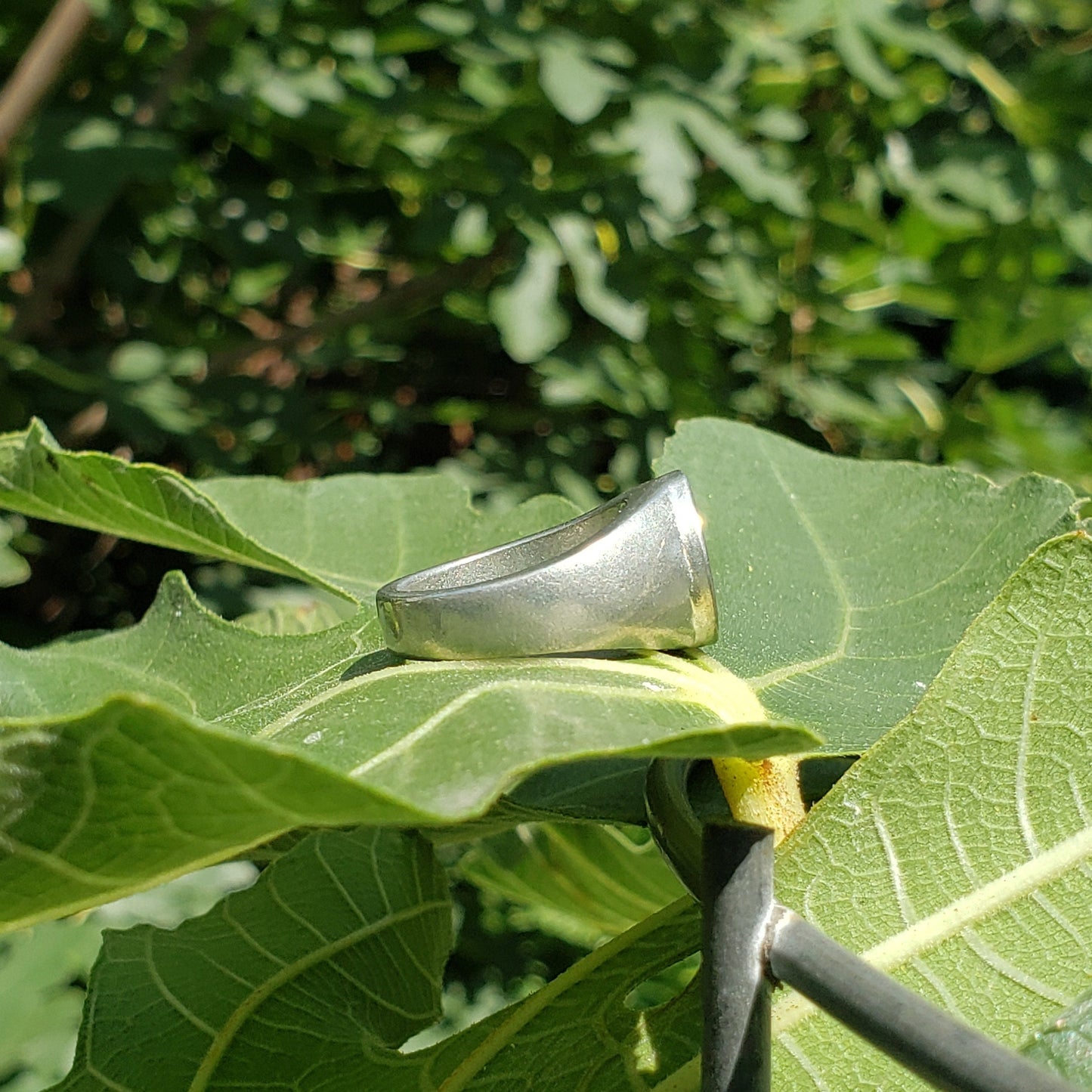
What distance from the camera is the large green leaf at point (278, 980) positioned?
43cm

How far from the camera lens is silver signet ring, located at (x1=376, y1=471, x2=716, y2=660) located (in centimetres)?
38

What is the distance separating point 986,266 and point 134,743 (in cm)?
149

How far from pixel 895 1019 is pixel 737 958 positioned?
0.05 m

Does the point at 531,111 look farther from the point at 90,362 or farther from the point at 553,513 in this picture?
the point at 553,513

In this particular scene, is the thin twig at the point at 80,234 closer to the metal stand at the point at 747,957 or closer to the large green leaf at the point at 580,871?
the large green leaf at the point at 580,871

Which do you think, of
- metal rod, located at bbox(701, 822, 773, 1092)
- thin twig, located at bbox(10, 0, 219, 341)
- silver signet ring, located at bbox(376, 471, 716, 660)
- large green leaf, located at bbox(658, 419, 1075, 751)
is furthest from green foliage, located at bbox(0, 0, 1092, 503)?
metal rod, located at bbox(701, 822, 773, 1092)

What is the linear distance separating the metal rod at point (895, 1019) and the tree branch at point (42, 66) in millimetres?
1231

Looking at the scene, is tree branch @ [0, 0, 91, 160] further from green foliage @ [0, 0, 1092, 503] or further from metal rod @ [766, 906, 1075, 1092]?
metal rod @ [766, 906, 1075, 1092]

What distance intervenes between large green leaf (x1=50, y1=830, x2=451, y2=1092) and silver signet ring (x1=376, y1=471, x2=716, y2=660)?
0.11 meters

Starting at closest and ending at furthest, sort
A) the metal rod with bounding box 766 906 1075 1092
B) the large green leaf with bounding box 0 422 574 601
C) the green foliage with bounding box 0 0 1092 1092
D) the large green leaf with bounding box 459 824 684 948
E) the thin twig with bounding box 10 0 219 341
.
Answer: the metal rod with bounding box 766 906 1075 1092 < the green foliage with bounding box 0 0 1092 1092 < the large green leaf with bounding box 0 422 574 601 < the large green leaf with bounding box 459 824 684 948 < the thin twig with bounding box 10 0 219 341

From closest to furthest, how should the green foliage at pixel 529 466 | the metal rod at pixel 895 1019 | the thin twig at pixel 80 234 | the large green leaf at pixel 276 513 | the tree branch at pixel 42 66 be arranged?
the metal rod at pixel 895 1019
the green foliage at pixel 529 466
the large green leaf at pixel 276 513
the tree branch at pixel 42 66
the thin twig at pixel 80 234

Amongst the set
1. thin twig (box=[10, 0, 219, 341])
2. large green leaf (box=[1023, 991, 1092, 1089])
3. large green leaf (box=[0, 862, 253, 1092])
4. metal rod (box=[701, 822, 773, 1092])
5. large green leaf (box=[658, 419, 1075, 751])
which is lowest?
large green leaf (box=[0, 862, 253, 1092])

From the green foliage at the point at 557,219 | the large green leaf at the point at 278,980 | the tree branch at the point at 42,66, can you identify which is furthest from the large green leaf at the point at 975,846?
the tree branch at the point at 42,66

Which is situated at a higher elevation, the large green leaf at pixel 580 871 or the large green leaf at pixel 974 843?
the large green leaf at pixel 974 843
